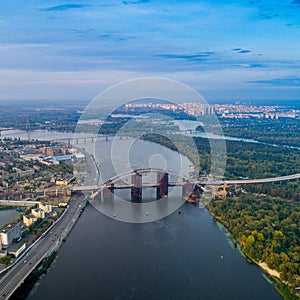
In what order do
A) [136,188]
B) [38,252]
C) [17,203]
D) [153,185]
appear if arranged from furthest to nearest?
[153,185]
[136,188]
[17,203]
[38,252]

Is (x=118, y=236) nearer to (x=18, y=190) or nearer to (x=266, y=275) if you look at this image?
(x=266, y=275)

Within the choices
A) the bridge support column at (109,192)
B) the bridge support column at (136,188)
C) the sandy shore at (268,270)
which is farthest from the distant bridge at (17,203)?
the sandy shore at (268,270)

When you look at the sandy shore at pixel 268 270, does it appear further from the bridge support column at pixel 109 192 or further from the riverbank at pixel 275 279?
the bridge support column at pixel 109 192

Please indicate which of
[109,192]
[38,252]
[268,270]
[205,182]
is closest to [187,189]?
[205,182]

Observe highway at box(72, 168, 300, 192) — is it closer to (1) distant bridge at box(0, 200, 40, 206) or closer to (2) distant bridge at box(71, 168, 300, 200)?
(2) distant bridge at box(71, 168, 300, 200)

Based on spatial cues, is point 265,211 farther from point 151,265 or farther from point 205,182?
point 151,265

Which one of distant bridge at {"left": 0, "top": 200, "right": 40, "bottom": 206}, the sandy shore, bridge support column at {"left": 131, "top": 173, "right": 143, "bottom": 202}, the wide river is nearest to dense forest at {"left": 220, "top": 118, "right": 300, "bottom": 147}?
bridge support column at {"left": 131, "top": 173, "right": 143, "bottom": 202}

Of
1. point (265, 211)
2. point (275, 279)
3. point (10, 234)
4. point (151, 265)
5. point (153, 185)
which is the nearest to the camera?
point (275, 279)
